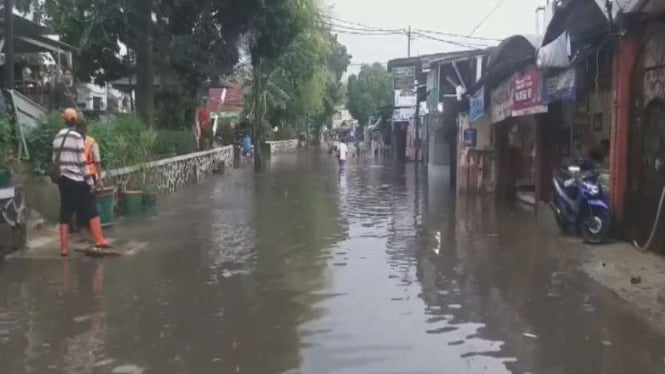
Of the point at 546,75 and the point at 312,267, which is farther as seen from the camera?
the point at 546,75

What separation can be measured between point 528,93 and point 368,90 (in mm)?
72044

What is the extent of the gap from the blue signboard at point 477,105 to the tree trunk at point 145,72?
9113mm

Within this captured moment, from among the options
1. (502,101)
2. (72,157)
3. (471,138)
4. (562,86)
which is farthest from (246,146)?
(72,157)

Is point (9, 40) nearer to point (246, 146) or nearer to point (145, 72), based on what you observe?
point (145, 72)

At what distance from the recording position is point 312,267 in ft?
31.0

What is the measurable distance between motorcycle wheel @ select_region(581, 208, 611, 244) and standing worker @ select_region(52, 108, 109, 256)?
6.73m

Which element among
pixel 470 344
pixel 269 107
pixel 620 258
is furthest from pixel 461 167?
pixel 269 107

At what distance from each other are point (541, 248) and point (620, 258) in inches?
56.5

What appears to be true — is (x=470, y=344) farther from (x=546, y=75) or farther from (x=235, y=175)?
(x=235, y=175)

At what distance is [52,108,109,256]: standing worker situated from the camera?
388 inches

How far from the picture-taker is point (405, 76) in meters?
44.7

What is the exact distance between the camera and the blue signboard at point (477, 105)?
19812 mm

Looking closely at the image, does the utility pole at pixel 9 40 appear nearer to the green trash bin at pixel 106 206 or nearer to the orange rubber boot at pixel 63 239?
the green trash bin at pixel 106 206

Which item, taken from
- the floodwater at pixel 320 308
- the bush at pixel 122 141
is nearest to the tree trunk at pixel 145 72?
the bush at pixel 122 141
